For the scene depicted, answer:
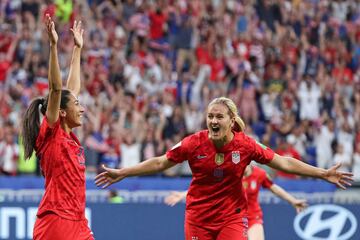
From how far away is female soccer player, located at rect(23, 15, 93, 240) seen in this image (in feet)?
25.6

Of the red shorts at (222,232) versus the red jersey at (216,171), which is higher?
the red jersey at (216,171)

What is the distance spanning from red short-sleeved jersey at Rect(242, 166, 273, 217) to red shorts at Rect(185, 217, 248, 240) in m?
2.98

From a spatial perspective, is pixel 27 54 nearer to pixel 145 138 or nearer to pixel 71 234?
pixel 145 138

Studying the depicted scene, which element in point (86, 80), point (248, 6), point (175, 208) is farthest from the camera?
point (248, 6)

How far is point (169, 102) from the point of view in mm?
19344

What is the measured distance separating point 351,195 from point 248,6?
6.95 metres

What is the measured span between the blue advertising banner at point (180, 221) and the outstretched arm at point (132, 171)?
5.24 m

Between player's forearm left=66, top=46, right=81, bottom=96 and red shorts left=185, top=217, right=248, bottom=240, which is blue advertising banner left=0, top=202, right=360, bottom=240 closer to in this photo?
red shorts left=185, top=217, right=248, bottom=240

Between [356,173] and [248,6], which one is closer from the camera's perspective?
[356,173]

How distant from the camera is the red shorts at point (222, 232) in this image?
8.78m

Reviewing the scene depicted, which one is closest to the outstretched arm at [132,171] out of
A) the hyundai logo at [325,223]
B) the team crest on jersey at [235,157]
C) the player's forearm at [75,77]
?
the team crest on jersey at [235,157]

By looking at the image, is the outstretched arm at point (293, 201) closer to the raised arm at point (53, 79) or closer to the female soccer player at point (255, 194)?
the female soccer player at point (255, 194)

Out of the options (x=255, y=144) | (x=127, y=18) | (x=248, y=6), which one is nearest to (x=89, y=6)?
(x=127, y=18)

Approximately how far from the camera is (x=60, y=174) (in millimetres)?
7852
